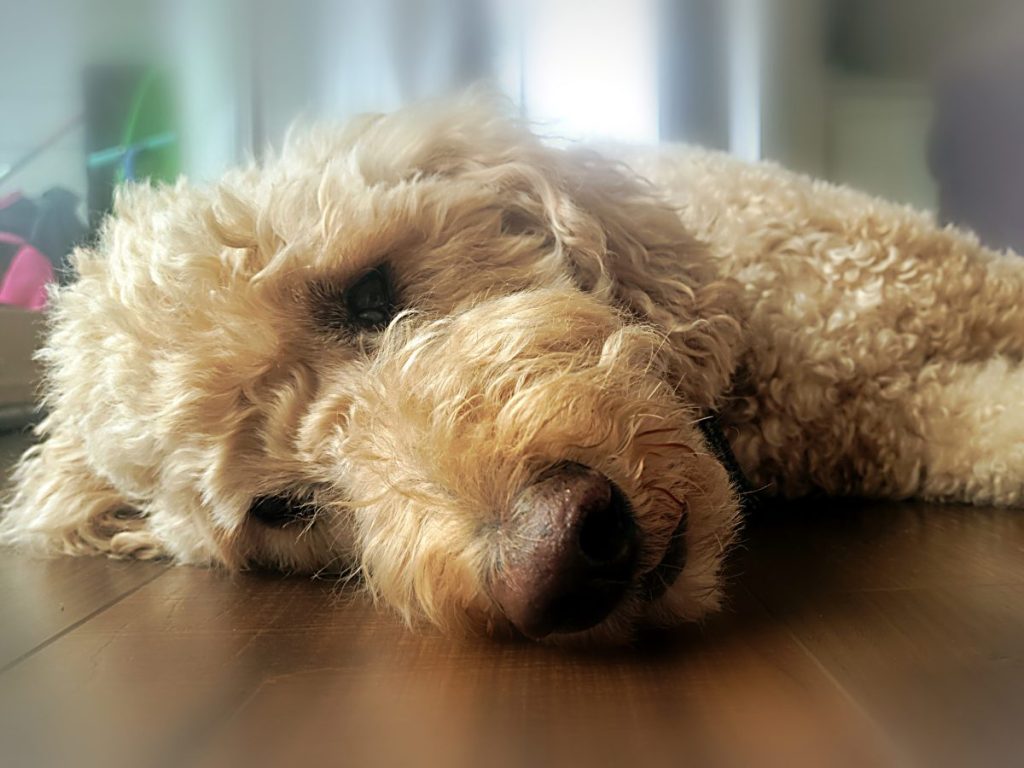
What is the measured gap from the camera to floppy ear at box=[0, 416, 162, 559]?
1691 millimetres

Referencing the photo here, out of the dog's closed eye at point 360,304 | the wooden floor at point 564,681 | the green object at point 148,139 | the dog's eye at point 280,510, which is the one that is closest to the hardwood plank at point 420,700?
the wooden floor at point 564,681

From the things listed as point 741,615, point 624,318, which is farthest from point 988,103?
point 741,615

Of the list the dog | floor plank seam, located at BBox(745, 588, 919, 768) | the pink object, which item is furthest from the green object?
floor plank seam, located at BBox(745, 588, 919, 768)

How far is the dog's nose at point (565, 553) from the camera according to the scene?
0.88m

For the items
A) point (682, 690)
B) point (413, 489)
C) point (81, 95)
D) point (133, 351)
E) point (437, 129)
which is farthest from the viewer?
point (81, 95)

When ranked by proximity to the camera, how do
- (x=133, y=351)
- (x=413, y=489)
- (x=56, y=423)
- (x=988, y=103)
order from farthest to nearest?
1. (x=988, y=103)
2. (x=56, y=423)
3. (x=133, y=351)
4. (x=413, y=489)

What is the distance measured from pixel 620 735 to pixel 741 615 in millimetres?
339

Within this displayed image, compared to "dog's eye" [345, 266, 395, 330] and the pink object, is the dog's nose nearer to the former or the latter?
"dog's eye" [345, 266, 395, 330]

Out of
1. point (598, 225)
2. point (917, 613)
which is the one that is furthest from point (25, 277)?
point (917, 613)

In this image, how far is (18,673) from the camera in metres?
1.09

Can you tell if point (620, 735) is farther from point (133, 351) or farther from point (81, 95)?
point (81, 95)

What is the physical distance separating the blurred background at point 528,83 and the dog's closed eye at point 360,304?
1.13m

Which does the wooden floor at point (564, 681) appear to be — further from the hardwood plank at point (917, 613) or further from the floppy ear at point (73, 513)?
the floppy ear at point (73, 513)

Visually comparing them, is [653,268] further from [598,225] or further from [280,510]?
[280,510]
